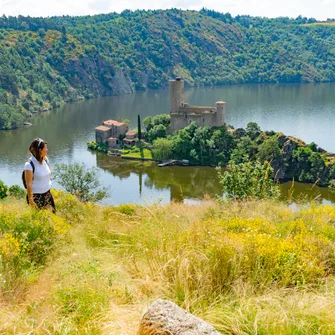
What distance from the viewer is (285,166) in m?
34.3

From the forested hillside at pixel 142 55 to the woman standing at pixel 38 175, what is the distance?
53090 mm

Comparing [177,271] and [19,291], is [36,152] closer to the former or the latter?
[19,291]

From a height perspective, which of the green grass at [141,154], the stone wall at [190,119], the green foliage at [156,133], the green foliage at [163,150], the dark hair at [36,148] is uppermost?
the dark hair at [36,148]

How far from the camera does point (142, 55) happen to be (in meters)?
119

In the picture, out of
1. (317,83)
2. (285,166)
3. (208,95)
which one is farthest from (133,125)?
(317,83)

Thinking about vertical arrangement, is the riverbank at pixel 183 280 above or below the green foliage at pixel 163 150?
above

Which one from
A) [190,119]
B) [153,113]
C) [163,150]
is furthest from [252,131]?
[153,113]

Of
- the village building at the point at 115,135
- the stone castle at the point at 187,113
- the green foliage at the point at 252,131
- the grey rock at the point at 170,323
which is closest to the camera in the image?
the grey rock at the point at 170,323

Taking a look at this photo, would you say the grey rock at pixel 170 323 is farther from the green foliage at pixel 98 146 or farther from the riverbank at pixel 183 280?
the green foliage at pixel 98 146

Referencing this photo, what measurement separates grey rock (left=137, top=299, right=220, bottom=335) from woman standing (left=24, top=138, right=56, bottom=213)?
10.9 feet

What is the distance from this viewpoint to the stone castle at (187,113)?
135 feet

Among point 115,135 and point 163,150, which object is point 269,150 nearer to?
point 163,150

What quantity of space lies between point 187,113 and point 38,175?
125 feet

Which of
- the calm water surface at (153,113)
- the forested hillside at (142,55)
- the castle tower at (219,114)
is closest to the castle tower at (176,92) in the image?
the castle tower at (219,114)
